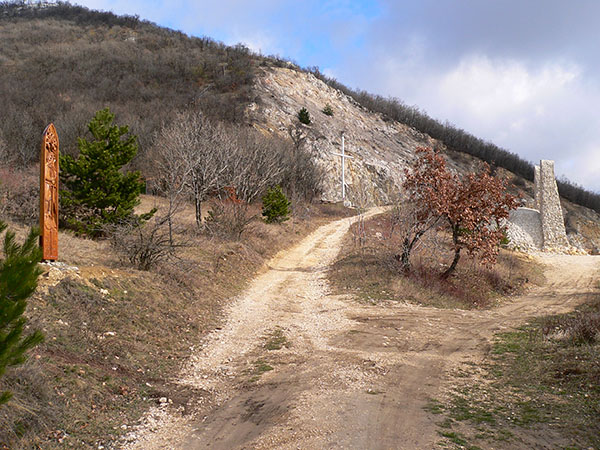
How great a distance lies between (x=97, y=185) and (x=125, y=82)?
3844 cm

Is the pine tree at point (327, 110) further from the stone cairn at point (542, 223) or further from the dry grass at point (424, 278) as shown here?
the dry grass at point (424, 278)

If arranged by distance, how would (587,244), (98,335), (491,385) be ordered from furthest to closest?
(587,244)
(98,335)
(491,385)

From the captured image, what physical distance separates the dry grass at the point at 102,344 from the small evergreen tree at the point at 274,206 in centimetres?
1172

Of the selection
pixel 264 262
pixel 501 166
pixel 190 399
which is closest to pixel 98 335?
pixel 190 399

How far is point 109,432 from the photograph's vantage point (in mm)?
5223

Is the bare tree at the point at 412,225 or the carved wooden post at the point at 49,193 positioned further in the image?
the bare tree at the point at 412,225

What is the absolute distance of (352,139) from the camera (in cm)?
5112

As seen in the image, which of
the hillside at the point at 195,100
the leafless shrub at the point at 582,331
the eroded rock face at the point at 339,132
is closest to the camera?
the leafless shrub at the point at 582,331

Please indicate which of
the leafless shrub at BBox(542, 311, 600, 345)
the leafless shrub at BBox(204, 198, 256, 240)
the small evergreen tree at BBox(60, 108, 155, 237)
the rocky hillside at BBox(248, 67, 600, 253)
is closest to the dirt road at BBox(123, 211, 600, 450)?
the leafless shrub at BBox(542, 311, 600, 345)

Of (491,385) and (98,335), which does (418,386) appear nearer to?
(491,385)

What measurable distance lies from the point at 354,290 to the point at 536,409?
9.01 meters

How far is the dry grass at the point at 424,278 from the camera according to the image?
1435 centimetres

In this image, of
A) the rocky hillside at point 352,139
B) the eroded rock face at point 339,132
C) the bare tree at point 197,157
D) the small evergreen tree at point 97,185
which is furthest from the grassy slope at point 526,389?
the eroded rock face at point 339,132

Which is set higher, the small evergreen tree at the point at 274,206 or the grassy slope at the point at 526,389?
the small evergreen tree at the point at 274,206
